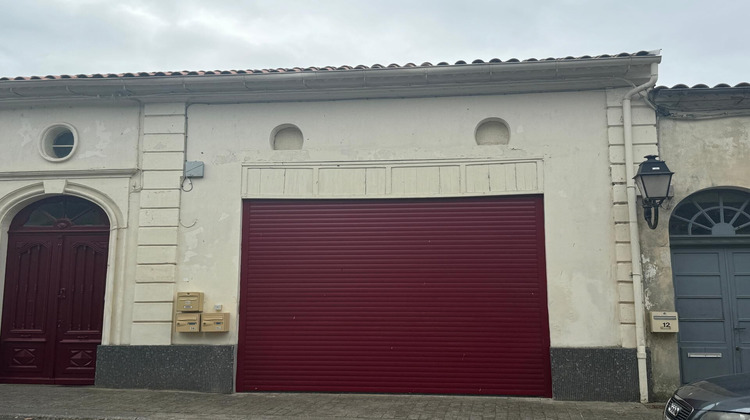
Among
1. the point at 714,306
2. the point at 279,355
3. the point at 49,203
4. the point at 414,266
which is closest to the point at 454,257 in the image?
the point at 414,266

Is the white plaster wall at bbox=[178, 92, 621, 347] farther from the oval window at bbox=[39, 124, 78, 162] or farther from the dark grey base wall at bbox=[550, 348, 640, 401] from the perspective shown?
the oval window at bbox=[39, 124, 78, 162]

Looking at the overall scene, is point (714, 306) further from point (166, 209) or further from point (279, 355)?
point (166, 209)

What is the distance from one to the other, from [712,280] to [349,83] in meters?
5.80

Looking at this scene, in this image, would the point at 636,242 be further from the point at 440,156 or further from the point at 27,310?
the point at 27,310

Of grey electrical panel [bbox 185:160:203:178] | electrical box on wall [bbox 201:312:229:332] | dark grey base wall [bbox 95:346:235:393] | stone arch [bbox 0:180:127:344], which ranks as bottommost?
dark grey base wall [bbox 95:346:235:393]

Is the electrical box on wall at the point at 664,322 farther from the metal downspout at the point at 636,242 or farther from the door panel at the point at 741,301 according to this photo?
the door panel at the point at 741,301

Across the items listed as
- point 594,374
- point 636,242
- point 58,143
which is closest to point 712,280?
point 636,242

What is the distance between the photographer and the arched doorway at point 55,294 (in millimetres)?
8961

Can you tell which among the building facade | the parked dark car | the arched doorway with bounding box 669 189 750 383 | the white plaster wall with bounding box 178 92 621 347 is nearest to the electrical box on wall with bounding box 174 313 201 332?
the building facade

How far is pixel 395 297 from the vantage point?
8.54 metres

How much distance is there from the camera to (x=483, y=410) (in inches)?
291

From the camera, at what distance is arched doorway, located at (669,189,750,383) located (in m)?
8.01

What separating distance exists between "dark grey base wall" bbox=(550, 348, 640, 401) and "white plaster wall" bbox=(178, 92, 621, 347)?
156 mm

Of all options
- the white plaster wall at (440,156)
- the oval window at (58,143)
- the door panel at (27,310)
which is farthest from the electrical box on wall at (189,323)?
the oval window at (58,143)
